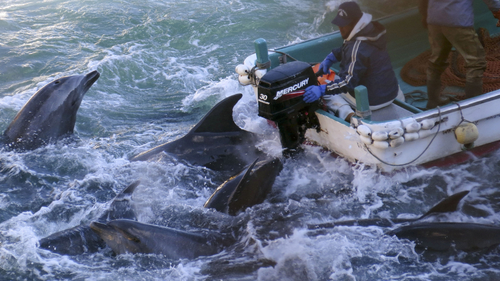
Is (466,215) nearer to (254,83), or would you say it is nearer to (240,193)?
(240,193)

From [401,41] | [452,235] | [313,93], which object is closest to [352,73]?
[313,93]

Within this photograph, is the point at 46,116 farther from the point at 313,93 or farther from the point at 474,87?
the point at 474,87

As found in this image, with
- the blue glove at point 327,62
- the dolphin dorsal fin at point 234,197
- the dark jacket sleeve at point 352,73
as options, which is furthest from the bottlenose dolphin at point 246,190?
the blue glove at point 327,62

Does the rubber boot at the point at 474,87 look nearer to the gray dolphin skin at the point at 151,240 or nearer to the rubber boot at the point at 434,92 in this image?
A: the rubber boot at the point at 434,92

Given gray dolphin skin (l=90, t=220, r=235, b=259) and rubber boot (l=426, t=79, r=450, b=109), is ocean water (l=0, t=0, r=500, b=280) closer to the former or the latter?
gray dolphin skin (l=90, t=220, r=235, b=259)

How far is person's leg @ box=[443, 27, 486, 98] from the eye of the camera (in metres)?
5.67

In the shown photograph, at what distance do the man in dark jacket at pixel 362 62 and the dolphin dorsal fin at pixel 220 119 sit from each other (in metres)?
→ 1.33

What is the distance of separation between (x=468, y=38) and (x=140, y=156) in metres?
4.52

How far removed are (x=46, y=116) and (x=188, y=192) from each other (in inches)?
101

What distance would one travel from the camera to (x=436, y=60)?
6.18 metres

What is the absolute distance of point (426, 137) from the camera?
543 cm

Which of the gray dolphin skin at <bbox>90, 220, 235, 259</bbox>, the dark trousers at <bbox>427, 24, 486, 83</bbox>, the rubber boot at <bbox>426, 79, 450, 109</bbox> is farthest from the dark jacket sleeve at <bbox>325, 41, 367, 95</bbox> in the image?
the gray dolphin skin at <bbox>90, 220, 235, 259</bbox>

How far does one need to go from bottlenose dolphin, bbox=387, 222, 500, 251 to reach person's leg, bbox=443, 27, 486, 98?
6.70 feet

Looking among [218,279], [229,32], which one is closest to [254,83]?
[218,279]
